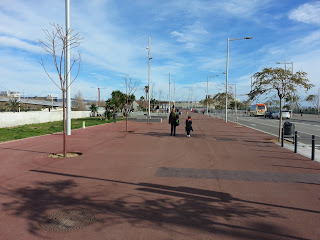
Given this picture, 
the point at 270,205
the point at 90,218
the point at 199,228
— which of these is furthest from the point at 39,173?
the point at 270,205

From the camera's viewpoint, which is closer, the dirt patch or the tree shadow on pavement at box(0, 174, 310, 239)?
the tree shadow on pavement at box(0, 174, 310, 239)

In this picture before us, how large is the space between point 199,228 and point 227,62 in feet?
95.3

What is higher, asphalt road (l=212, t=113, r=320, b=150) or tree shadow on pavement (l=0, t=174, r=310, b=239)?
asphalt road (l=212, t=113, r=320, b=150)

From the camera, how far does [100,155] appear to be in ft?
30.7

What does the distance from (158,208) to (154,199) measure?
17.1 inches

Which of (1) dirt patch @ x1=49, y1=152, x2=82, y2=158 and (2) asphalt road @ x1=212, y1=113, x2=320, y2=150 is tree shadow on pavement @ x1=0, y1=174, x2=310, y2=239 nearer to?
(1) dirt patch @ x1=49, y1=152, x2=82, y2=158

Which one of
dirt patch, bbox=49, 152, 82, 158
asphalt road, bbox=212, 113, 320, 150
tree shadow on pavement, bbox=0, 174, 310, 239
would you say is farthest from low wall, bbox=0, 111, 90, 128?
asphalt road, bbox=212, 113, 320, 150

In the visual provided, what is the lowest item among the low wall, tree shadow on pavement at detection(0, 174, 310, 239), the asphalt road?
tree shadow on pavement at detection(0, 174, 310, 239)

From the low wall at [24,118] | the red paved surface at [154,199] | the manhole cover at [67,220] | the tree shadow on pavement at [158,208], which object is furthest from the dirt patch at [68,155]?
the low wall at [24,118]

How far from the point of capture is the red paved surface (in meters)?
3.70

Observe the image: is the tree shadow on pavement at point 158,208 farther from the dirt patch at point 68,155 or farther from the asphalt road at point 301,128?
the asphalt road at point 301,128

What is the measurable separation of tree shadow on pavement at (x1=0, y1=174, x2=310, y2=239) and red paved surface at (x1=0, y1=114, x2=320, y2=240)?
0.05 feet

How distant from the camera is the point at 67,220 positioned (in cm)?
402

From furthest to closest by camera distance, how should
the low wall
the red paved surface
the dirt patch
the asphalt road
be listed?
the low wall, the asphalt road, the dirt patch, the red paved surface
